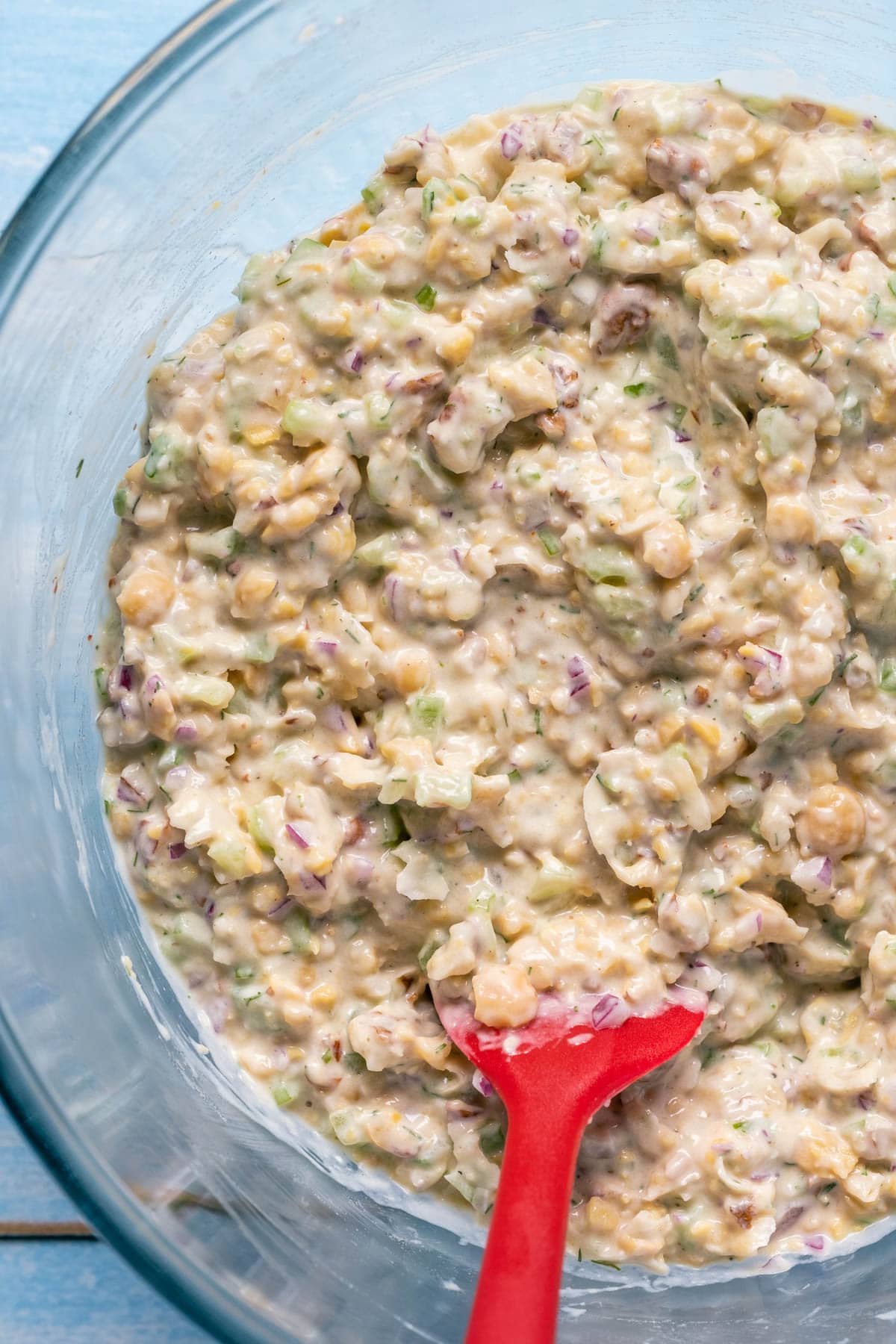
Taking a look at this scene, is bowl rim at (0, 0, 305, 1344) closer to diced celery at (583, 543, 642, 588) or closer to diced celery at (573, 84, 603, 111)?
diced celery at (573, 84, 603, 111)

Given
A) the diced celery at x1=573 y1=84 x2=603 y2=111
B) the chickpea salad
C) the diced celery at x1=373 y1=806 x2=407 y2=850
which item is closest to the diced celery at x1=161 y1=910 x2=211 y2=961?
the chickpea salad

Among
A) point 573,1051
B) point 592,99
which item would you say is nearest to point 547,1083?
point 573,1051

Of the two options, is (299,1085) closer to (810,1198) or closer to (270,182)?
(810,1198)

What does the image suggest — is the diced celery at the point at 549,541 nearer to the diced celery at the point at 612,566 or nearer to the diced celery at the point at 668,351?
the diced celery at the point at 612,566

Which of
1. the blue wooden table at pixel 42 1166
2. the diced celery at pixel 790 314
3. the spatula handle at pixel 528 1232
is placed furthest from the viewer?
the blue wooden table at pixel 42 1166

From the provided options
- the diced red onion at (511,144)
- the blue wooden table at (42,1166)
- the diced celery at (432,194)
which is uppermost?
the diced red onion at (511,144)

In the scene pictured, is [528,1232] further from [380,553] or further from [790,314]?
[790,314]

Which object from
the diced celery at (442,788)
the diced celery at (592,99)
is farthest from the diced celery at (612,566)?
the diced celery at (592,99)
